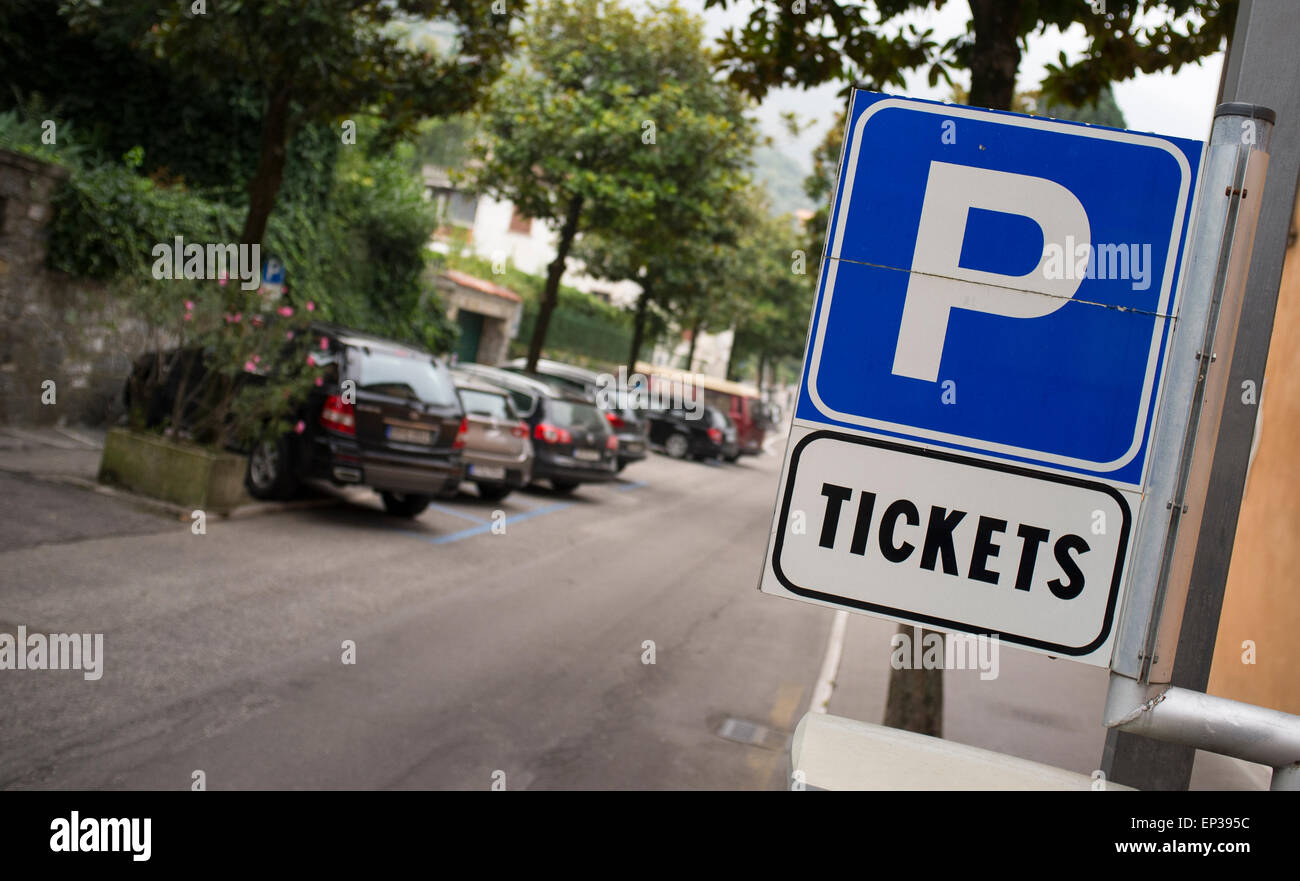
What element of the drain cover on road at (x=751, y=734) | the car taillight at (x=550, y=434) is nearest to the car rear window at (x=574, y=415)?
the car taillight at (x=550, y=434)

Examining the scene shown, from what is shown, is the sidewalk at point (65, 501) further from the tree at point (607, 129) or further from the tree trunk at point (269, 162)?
the tree at point (607, 129)

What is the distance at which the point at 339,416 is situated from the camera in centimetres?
1120

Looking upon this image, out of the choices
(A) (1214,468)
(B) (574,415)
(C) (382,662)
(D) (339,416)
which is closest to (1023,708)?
(C) (382,662)

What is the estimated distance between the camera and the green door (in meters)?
35.1

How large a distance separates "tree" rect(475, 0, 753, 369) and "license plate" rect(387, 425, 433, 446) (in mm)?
11441

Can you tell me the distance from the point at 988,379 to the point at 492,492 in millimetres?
13655

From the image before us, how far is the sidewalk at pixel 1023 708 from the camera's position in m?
7.40

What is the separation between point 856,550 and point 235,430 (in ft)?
32.0

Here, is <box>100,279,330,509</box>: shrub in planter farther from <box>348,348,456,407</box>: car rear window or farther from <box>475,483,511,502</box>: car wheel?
→ <box>475,483,511,502</box>: car wheel

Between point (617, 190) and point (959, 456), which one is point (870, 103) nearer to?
point (959, 456)

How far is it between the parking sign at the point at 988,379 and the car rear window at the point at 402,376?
991 centimetres

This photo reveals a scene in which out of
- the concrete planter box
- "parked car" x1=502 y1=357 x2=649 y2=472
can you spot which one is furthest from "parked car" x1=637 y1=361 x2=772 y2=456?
the concrete planter box

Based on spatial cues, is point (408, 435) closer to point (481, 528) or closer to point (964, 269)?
point (481, 528)
